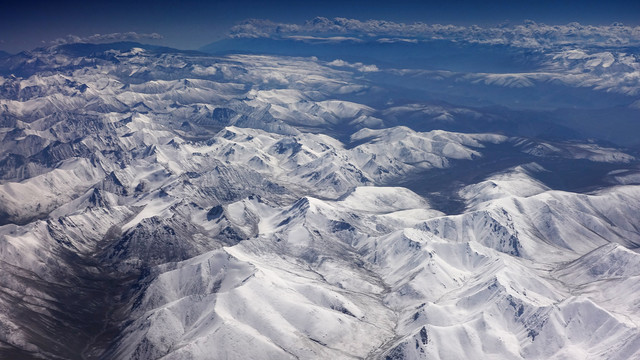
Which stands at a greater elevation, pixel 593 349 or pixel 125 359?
pixel 593 349

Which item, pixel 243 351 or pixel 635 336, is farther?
pixel 243 351

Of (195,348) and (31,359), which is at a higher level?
(195,348)

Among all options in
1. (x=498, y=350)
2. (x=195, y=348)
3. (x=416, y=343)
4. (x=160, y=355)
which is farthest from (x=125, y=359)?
(x=498, y=350)

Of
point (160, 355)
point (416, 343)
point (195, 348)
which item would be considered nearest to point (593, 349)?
point (416, 343)

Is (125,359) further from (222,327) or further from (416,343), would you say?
(416,343)

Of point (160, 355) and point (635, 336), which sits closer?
point (635, 336)

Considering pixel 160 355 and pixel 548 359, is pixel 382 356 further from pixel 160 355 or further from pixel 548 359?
pixel 160 355

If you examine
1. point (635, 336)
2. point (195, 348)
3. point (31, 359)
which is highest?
point (635, 336)

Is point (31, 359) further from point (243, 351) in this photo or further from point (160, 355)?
point (243, 351)

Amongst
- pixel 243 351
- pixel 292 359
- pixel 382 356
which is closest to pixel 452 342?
pixel 382 356
